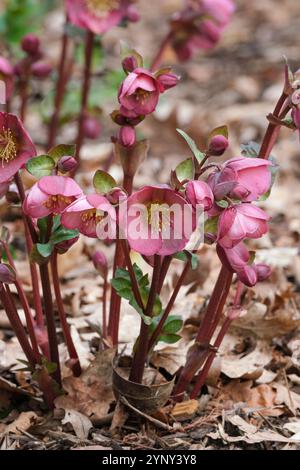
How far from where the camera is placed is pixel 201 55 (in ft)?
14.4

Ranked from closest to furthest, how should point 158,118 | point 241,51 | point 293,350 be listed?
point 293,350 < point 158,118 < point 241,51

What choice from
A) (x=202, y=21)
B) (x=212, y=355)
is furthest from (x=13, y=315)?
(x=202, y=21)

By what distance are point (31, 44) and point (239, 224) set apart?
4.00 feet

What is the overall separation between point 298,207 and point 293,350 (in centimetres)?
101

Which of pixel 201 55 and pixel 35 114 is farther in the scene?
pixel 201 55

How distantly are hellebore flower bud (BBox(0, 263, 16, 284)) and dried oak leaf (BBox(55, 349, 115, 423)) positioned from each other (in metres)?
0.31

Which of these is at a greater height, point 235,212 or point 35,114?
point 235,212

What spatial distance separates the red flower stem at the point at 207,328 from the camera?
62.0 inches

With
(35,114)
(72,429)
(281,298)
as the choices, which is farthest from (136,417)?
(35,114)

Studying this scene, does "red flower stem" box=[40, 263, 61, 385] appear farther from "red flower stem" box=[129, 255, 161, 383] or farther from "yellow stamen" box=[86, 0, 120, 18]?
"yellow stamen" box=[86, 0, 120, 18]

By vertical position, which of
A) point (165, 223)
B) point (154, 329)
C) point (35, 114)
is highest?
point (165, 223)

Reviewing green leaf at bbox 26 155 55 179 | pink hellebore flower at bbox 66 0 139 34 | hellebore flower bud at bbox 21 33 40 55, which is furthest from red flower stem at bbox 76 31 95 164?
green leaf at bbox 26 155 55 179

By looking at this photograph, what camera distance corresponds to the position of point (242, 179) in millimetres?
1358
